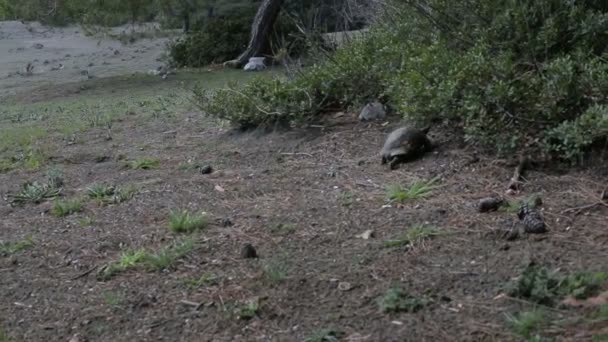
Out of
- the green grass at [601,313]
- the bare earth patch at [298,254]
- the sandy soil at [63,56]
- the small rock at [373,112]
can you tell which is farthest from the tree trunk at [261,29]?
the green grass at [601,313]

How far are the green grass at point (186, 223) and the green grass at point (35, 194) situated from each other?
1568 mm

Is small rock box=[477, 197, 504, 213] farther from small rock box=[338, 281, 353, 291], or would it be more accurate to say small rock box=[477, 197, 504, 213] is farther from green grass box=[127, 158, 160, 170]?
green grass box=[127, 158, 160, 170]

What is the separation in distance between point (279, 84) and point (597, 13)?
299cm

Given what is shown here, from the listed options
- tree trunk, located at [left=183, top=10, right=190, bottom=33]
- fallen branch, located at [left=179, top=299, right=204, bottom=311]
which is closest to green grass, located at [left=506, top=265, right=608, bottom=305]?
fallen branch, located at [left=179, top=299, right=204, bottom=311]

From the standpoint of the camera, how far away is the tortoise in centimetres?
593

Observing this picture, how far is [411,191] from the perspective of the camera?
17.1 feet

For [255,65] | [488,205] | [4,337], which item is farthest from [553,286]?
[255,65]

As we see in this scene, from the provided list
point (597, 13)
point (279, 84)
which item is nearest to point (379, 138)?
point (279, 84)

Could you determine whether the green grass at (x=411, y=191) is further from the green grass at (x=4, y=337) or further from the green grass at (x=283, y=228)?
the green grass at (x=4, y=337)

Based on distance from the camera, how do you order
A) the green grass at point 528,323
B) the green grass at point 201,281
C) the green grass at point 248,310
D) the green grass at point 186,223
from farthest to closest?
the green grass at point 186,223, the green grass at point 201,281, the green grass at point 248,310, the green grass at point 528,323

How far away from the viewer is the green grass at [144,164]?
7117 millimetres

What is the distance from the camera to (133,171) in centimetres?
706

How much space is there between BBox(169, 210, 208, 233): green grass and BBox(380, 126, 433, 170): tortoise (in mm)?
1408

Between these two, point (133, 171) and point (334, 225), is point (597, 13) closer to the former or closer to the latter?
point (334, 225)
